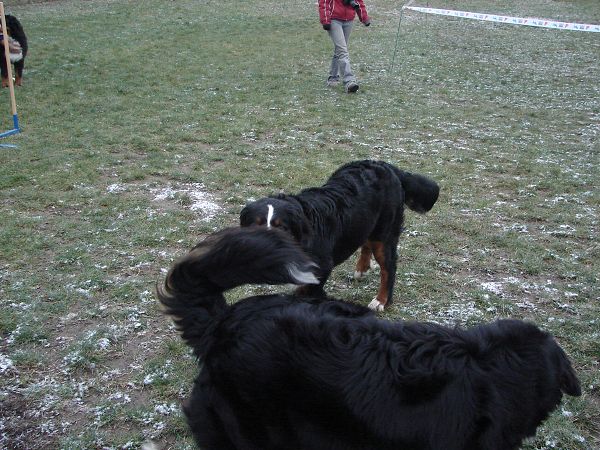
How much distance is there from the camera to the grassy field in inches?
121

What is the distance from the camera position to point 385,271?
3893 millimetres

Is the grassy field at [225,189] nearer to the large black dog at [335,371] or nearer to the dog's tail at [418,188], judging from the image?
the dog's tail at [418,188]

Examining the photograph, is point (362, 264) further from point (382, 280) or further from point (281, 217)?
point (281, 217)

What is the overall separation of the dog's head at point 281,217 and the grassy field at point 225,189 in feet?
2.89

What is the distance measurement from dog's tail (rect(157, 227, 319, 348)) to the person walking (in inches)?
318

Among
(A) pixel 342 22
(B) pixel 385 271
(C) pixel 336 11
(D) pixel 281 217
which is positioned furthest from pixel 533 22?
(D) pixel 281 217

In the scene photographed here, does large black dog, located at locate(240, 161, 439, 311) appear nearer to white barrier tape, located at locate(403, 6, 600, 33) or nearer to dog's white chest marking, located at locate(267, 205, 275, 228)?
dog's white chest marking, located at locate(267, 205, 275, 228)

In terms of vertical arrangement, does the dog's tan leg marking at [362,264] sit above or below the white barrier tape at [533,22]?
below

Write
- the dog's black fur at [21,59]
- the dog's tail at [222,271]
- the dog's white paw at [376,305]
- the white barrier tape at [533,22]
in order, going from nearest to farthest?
the dog's tail at [222,271]
the dog's white paw at [376,305]
the dog's black fur at [21,59]
the white barrier tape at [533,22]

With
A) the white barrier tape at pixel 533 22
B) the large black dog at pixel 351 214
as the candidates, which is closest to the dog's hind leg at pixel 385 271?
the large black dog at pixel 351 214

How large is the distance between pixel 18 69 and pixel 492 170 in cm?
835

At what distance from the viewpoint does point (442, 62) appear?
12523mm

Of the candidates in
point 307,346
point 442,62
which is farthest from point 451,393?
point 442,62

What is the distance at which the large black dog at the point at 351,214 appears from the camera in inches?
129
